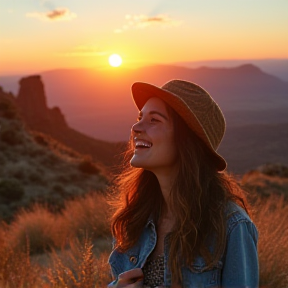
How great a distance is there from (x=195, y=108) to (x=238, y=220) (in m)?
0.63

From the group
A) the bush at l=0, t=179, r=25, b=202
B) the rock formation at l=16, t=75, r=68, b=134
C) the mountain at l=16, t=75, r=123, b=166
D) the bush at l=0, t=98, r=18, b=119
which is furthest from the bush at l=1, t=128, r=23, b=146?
the rock formation at l=16, t=75, r=68, b=134

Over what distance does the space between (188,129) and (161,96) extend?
0.76ft

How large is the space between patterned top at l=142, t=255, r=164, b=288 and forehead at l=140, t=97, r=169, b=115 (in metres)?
0.78

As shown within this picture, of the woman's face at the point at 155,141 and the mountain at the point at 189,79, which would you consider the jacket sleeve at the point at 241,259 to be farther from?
the mountain at the point at 189,79

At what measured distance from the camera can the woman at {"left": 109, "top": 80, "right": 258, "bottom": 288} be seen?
8.20ft

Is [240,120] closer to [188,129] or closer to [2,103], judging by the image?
[2,103]

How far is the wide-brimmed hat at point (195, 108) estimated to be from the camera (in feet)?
8.80

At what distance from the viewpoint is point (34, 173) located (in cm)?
2495

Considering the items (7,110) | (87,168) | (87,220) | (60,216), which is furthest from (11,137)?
(87,220)

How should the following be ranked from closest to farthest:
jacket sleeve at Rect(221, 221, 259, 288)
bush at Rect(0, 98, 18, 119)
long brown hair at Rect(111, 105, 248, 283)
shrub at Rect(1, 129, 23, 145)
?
jacket sleeve at Rect(221, 221, 259, 288) < long brown hair at Rect(111, 105, 248, 283) < shrub at Rect(1, 129, 23, 145) < bush at Rect(0, 98, 18, 119)

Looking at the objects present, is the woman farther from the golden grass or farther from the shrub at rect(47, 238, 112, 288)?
the golden grass

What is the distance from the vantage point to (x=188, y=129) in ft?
9.15

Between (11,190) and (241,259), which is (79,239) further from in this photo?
(11,190)

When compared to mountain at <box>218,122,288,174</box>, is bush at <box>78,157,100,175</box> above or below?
above
